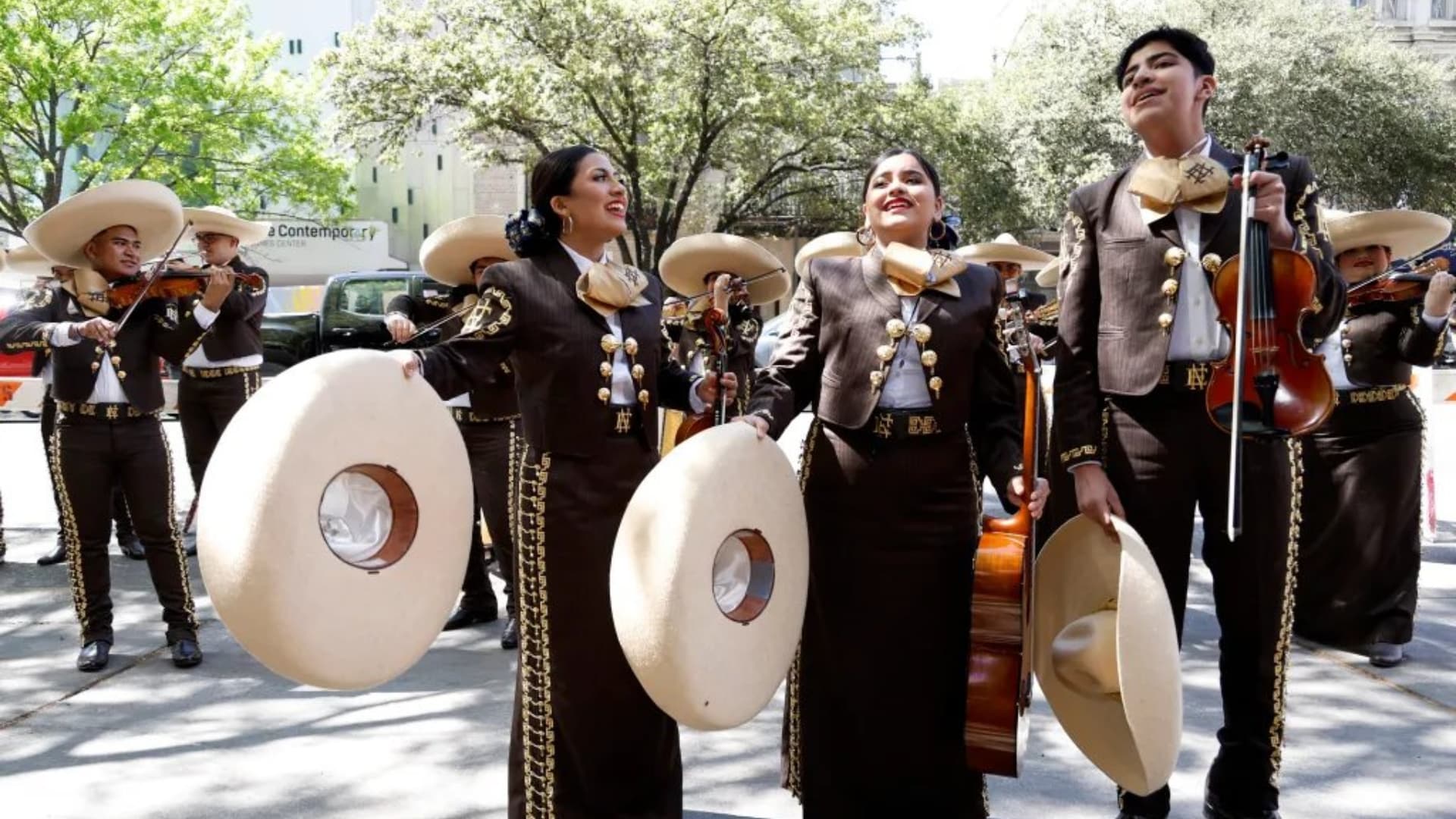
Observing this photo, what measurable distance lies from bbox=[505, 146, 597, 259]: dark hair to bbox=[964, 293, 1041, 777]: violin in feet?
4.33

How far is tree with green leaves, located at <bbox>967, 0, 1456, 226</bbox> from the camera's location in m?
26.0

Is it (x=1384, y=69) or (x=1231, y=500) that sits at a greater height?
(x=1384, y=69)

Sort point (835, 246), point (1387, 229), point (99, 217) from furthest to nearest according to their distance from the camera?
1. point (835, 246)
2. point (1387, 229)
3. point (99, 217)

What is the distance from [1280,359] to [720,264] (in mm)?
4145

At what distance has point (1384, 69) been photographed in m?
27.5

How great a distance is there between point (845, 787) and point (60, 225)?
3.98m

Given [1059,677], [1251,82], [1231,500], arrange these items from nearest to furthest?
[1231,500], [1059,677], [1251,82]

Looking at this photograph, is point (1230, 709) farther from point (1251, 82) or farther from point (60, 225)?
point (1251, 82)

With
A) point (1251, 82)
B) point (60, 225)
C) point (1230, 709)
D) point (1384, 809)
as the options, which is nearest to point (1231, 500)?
point (1230, 709)

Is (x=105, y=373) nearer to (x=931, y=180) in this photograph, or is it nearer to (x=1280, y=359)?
(x=931, y=180)

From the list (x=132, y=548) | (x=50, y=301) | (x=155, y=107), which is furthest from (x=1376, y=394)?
(x=155, y=107)

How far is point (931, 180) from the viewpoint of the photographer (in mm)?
3514

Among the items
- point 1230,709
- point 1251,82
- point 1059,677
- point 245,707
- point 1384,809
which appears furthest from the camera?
point 1251,82

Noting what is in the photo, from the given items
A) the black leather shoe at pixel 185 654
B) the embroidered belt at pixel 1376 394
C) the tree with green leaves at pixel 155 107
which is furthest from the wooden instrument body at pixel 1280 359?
the tree with green leaves at pixel 155 107
